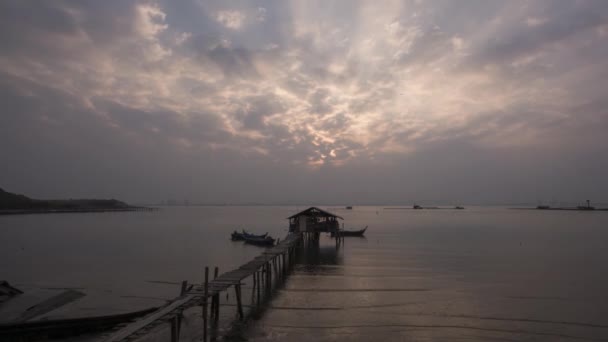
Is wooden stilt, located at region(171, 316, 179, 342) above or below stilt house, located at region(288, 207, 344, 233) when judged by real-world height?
below

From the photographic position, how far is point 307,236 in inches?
1754

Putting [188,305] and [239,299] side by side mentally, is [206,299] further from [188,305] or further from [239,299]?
[239,299]

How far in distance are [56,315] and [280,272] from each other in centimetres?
1146

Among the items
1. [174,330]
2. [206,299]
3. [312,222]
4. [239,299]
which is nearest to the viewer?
[174,330]

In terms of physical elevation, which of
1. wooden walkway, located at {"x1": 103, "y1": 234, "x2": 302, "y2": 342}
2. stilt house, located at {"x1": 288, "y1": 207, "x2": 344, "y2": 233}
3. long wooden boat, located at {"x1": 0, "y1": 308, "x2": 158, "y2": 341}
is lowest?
long wooden boat, located at {"x1": 0, "y1": 308, "x2": 158, "y2": 341}

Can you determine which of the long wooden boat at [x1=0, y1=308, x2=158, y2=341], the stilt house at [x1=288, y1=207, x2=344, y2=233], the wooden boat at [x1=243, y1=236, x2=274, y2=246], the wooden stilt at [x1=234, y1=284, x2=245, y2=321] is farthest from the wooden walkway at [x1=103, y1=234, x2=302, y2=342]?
the wooden boat at [x1=243, y1=236, x2=274, y2=246]

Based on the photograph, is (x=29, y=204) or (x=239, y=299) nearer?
(x=239, y=299)

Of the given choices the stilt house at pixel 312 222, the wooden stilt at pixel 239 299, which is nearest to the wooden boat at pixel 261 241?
the stilt house at pixel 312 222

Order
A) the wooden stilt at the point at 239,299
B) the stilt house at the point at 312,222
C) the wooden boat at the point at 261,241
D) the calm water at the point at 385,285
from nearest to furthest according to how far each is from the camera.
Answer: the calm water at the point at 385,285
the wooden stilt at the point at 239,299
the stilt house at the point at 312,222
the wooden boat at the point at 261,241

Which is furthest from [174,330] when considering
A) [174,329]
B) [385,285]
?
[385,285]

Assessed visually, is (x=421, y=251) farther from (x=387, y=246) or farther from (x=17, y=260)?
(x=17, y=260)

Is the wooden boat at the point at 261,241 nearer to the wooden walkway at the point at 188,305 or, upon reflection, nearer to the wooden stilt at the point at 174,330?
the wooden walkway at the point at 188,305

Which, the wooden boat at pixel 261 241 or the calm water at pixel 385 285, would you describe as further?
the wooden boat at pixel 261 241

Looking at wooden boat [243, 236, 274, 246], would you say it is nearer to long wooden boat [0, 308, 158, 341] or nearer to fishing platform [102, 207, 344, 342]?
fishing platform [102, 207, 344, 342]
